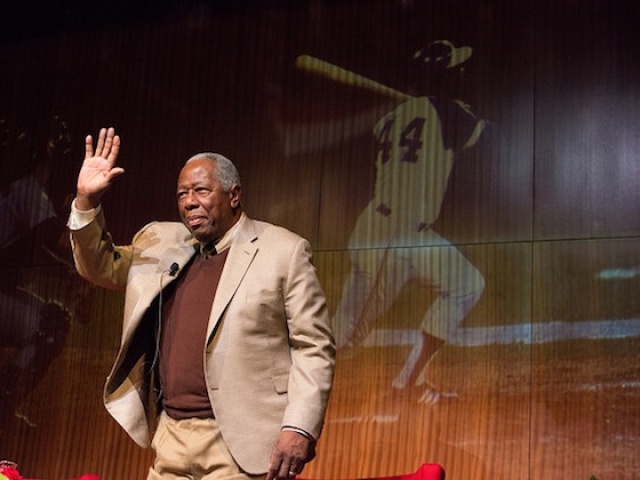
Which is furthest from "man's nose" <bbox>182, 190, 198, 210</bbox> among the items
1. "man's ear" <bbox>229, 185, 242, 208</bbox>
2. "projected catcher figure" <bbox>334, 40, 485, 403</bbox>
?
"projected catcher figure" <bbox>334, 40, 485, 403</bbox>

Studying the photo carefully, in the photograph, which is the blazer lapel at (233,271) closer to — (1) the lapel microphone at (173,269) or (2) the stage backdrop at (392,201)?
(1) the lapel microphone at (173,269)

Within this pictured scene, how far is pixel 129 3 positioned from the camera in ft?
18.6

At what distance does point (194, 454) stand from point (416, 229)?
251 centimetres

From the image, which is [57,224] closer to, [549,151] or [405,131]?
[405,131]

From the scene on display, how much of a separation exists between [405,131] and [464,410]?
1322 mm

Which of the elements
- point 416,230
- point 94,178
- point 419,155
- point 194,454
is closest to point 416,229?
point 416,230

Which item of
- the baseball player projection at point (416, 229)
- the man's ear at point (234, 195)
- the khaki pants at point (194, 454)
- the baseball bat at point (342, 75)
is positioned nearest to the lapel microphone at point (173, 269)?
the man's ear at point (234, 195)

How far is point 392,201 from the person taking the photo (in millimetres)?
4789

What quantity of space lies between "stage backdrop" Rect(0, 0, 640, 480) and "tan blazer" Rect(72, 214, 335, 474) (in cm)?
206

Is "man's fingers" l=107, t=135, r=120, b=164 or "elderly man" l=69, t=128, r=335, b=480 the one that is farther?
"man's fingers" l=107, t=135, r=120, b=164

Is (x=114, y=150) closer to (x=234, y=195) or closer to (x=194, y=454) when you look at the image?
(x=234, y=195)

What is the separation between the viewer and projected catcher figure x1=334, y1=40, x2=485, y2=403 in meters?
4.58

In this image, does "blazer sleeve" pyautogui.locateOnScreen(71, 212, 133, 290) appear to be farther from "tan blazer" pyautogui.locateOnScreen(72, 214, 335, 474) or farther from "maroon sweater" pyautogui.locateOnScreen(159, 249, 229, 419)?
"maroon sweater" pyautogui.locateOnScreen(159, 249, 229, 419)

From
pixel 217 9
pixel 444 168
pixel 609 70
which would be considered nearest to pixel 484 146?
pixel 444 168
